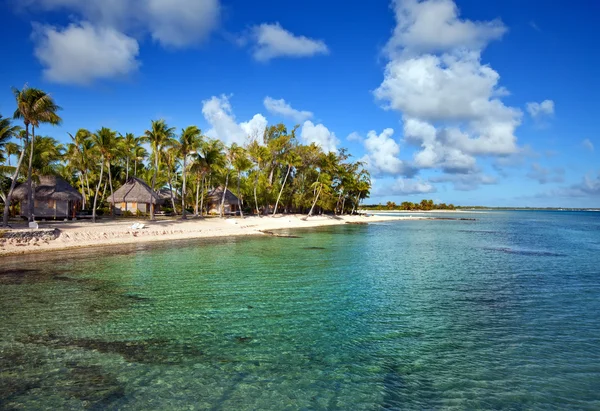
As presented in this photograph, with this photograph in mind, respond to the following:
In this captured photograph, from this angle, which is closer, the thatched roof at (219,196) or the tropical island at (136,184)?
the tropical island at (136,184)

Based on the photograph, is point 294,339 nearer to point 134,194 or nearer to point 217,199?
point 134,194

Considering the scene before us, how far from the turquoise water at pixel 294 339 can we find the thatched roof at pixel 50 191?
69.7 feet

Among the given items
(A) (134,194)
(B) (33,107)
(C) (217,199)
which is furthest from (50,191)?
(C) (217,199)

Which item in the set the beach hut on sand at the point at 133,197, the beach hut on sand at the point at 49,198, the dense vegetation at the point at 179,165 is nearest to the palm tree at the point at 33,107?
the dense vegetation at the point at 179,165

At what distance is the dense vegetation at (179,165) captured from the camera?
28.7 metres

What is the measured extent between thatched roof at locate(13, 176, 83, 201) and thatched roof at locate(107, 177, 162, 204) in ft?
20.3

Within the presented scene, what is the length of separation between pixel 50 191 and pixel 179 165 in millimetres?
22043

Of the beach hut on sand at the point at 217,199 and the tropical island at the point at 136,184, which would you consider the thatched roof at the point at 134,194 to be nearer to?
the tropical island at the point at 136,184

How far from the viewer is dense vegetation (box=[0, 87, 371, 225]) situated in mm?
28688

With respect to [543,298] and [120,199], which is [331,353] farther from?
[120,199]

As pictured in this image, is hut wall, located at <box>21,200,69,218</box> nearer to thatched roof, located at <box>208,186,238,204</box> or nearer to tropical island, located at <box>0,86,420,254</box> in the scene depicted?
tropical island, located at <box>0,86,420,254</box>

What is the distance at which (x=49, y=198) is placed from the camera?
3353 centimetres

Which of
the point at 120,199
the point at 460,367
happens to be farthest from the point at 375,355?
the point at 120,199

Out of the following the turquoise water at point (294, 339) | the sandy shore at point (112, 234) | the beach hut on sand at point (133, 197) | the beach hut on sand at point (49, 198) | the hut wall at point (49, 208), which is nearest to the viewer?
the turquoise water at point (294, 339)
